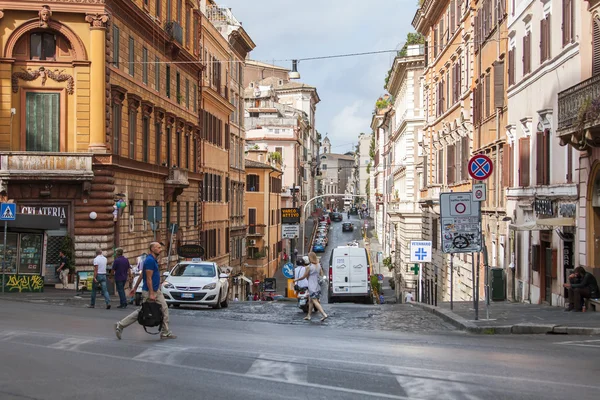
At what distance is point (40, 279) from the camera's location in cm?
3030

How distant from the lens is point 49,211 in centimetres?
3312

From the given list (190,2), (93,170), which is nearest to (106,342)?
(93,170)

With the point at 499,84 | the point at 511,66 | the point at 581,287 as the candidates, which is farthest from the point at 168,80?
the point at 581,287

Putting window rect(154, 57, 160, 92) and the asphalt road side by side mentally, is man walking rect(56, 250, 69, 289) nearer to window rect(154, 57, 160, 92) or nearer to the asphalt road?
window rect(154, 57, 160, 92)

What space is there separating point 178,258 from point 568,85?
88.2 feet

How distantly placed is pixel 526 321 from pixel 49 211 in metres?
18.5

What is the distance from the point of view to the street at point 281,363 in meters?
11.1

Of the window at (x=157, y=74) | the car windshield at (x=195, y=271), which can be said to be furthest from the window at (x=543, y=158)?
the window at (x=157, y=74)

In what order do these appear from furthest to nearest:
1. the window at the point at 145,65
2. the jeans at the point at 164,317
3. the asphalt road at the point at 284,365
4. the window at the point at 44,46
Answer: the window at the point at 145,65 < the window at the point at 44,46 < the jeans at the point at 164,317 < the asphalt road at the point at 284,365

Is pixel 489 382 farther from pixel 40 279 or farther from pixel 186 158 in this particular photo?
pixel 186 158

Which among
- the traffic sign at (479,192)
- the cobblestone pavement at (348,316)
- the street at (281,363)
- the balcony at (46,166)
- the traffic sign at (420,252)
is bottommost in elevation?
the cobblestone pavement at (348,316)

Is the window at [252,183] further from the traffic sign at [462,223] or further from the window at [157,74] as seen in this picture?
the traffic sign at [462,223]

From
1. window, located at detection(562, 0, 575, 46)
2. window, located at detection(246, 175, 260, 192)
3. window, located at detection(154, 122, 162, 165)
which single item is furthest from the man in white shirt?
window, located at detection(246, 175, 260, 192)

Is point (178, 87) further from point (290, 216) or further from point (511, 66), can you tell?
point (511, 66)
